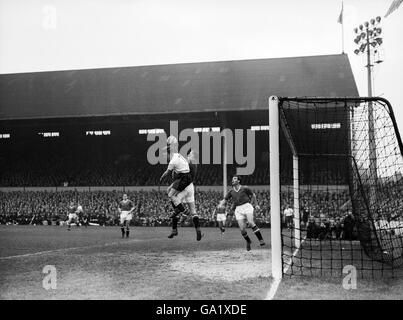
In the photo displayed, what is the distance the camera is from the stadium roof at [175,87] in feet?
100

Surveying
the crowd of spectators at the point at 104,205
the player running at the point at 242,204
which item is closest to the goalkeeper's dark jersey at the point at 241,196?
the player running at the point at 242,204

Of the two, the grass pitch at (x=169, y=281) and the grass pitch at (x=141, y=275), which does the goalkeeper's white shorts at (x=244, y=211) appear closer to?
the grass pitch at (x=141, y=275)

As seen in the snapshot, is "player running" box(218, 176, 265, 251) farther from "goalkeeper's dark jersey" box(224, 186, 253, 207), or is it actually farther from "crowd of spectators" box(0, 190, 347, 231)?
"crowd of spectators" box(0, 190, 347, 231)

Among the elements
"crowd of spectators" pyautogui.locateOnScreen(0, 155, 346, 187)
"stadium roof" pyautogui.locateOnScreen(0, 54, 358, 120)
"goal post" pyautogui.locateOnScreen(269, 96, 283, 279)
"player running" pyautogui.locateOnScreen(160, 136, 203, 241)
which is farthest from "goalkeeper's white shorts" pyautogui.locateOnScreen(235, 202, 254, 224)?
"crowd of spectators" pyautogui.locateOnScreen(0, 155, 346, 187)

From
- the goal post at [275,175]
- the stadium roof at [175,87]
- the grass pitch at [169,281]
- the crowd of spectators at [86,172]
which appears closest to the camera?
the grass pitch at [169,281]

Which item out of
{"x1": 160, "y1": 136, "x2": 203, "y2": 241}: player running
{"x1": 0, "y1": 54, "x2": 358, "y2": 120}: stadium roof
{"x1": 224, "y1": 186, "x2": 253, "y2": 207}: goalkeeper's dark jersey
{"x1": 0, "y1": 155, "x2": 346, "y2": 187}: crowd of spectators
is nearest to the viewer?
{"x1": 160, "y1": 136, "x2": 203, "y2": 241}: player running

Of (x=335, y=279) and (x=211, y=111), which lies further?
(x=211, y=111)

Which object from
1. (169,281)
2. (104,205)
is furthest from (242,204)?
(104,205)

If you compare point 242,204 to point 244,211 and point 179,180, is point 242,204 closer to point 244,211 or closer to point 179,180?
point 244,211

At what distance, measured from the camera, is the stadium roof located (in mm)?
30578

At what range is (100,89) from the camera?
34719mm

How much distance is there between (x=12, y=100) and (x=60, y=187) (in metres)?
7.94
